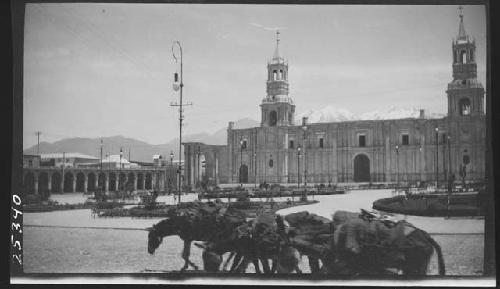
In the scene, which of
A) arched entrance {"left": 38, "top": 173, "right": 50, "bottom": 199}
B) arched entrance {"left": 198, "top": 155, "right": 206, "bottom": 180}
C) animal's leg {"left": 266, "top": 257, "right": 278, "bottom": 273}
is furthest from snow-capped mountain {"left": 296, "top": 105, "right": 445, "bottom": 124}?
arched entrance {"left": 38, "top": 173, "right": 50, "bottom": 199}

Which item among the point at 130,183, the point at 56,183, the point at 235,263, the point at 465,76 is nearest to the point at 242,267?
the point at 235,263

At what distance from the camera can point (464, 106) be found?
37.4 feet

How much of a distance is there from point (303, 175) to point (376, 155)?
2.00m

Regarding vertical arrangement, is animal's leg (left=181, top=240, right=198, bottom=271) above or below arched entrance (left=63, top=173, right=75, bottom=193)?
below

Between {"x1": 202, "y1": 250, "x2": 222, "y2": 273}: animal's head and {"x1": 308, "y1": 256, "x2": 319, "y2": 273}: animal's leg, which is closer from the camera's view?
{"x1": 308, "y1": 256, "x2": 319, "y2": 273}: animal's leg

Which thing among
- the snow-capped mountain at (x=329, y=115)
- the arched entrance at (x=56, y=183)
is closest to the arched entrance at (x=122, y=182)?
the arched entrance at (x=56, y=183)

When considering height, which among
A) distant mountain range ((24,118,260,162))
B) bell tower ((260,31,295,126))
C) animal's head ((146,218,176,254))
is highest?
bell tower ((260,31,295,126))

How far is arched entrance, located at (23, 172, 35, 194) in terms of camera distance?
12062 mm

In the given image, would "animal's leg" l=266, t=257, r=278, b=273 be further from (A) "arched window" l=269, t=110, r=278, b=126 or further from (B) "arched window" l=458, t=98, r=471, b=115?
(B) "arched window" l=458, t=98, r=471, b=115

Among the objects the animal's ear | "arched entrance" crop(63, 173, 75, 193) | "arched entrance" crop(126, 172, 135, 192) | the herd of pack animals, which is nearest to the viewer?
the herd of pack animals

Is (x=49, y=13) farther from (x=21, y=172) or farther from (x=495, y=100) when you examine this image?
(x=495, y=100)

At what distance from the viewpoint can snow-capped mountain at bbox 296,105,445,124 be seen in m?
12.4

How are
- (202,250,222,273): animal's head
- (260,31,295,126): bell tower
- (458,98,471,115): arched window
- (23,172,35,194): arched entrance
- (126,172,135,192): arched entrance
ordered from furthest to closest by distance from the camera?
(126,172,135,192): arched entrance < (260,31,295,126): bell tower < (23,172,35,194): arched entrance < (202,250,222,273): animal's head < (458,98,471,115): arched window

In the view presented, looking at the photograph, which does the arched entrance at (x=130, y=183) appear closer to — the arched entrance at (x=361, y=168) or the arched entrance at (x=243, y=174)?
the arched entrance at (x=243, y=174)
